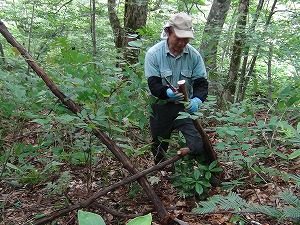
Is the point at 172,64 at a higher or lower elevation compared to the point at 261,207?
higher

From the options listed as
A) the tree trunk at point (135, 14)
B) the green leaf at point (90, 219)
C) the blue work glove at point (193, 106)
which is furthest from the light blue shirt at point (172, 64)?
the tree trunk at point (135, 14)

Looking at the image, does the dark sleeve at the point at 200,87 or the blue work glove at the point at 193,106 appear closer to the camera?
the blue work glove at the point at 193,106

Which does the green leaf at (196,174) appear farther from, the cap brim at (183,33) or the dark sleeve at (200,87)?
the cap brim at (183,33)

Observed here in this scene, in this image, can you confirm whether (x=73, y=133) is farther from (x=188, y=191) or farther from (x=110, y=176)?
(x=188, y=191)

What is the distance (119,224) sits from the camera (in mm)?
3811

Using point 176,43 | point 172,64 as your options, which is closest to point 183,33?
point 176,43

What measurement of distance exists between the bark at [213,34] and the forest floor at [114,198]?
2.38 m

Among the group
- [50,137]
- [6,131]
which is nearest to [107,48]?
[6,131]

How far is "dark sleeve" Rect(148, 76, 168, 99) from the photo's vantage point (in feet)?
13.6

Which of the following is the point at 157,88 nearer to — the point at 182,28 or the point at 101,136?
the point at 182,28

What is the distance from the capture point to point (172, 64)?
4355 mm

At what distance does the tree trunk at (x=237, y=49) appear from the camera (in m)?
6.89

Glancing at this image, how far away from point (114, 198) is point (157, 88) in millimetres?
1354

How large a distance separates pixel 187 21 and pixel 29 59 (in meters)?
1.71
